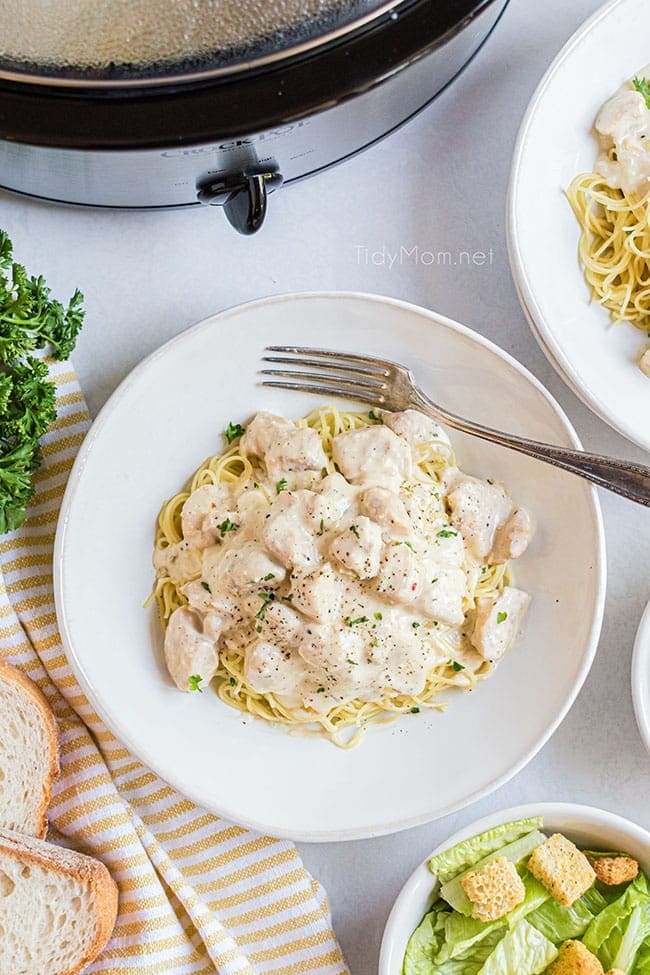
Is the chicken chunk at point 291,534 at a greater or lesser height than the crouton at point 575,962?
greater

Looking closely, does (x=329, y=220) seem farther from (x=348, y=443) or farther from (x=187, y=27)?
(x=187, y=27)

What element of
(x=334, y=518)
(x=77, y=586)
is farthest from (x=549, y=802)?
(x=77, y=586)

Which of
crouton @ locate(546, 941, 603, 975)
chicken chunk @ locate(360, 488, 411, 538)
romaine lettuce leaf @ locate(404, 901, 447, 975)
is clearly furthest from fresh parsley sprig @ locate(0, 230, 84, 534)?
crouton @ locate(546, 941, 603, 975)

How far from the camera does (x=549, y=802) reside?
7.29ft

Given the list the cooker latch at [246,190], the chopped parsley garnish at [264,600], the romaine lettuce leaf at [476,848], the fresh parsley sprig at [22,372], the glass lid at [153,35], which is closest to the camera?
the glass lid at [153,35]

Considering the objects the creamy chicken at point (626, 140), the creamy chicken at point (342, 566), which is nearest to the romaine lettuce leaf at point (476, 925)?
the creamy chicken at point (342, 566)

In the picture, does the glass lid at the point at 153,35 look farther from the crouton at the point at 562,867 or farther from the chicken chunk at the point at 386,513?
the crouton at the point at 562,867

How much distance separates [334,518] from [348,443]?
163 mm

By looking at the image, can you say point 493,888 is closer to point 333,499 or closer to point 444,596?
point 444,596

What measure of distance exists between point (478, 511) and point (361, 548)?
0.29m

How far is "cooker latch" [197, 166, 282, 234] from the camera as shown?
5.52ft

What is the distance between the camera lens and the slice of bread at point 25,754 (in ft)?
7.04

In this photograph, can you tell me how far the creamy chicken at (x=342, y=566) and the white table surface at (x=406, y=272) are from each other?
28 centimetres

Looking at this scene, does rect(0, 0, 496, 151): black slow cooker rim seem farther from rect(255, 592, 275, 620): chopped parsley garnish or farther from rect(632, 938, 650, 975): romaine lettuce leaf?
rect(632, 938, 650, 975): romaine lettuce leaf
